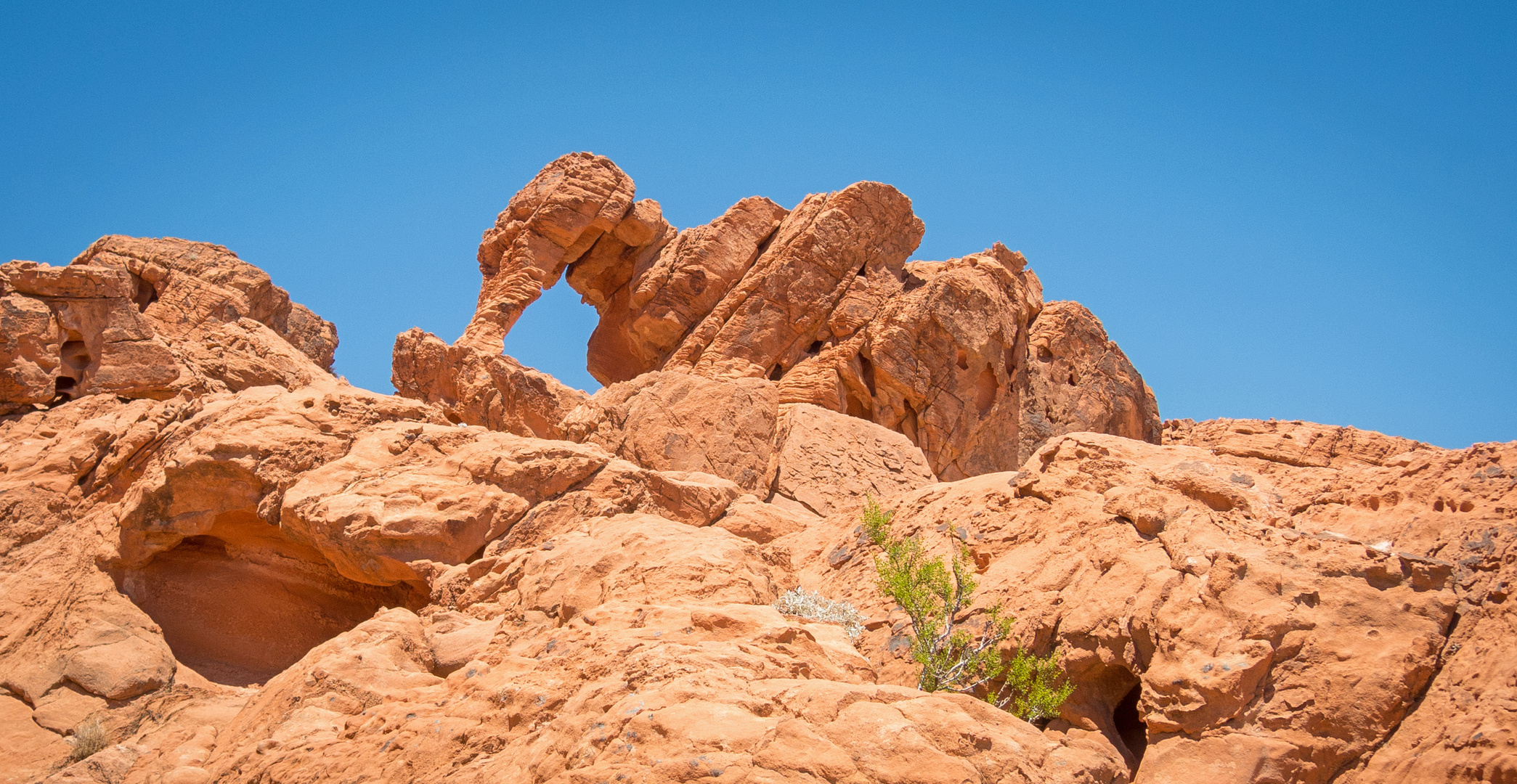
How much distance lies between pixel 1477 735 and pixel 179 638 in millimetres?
11034

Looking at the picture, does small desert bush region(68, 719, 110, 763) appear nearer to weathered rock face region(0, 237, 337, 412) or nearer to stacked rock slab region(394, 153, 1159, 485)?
weathered rock face region(0, 237, 337, 412)

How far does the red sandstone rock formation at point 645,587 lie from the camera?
6.16 metres

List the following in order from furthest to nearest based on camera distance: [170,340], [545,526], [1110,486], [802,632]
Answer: [170,340] → [545,526] → [1110,486] → [802,632]

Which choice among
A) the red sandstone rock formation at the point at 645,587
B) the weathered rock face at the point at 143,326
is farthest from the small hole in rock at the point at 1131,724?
the weathered rock face at the point at 143,326

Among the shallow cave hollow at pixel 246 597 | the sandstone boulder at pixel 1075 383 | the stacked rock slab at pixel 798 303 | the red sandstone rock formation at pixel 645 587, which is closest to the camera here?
the red sandstone rock formation at pixel 645 587

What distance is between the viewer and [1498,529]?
7.38 metres

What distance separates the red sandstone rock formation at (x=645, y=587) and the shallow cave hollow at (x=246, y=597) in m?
0.04

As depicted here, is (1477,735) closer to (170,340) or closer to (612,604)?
(612,604)

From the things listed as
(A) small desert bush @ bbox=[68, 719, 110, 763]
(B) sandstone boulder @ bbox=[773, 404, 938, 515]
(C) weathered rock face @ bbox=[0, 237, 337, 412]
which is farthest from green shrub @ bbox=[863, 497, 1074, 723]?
(C) weathered rock face @ bbox=[0, 237, 337, 412]

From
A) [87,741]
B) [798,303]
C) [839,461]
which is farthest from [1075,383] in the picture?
[87,741]

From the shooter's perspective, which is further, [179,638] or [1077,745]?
[179,638]

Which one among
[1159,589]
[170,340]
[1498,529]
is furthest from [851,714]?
[170,340]

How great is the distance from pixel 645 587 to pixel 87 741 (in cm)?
488

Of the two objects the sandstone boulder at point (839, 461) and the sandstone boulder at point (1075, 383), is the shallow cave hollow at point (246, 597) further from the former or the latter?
the sandstone boulder at point (1075, 383)
